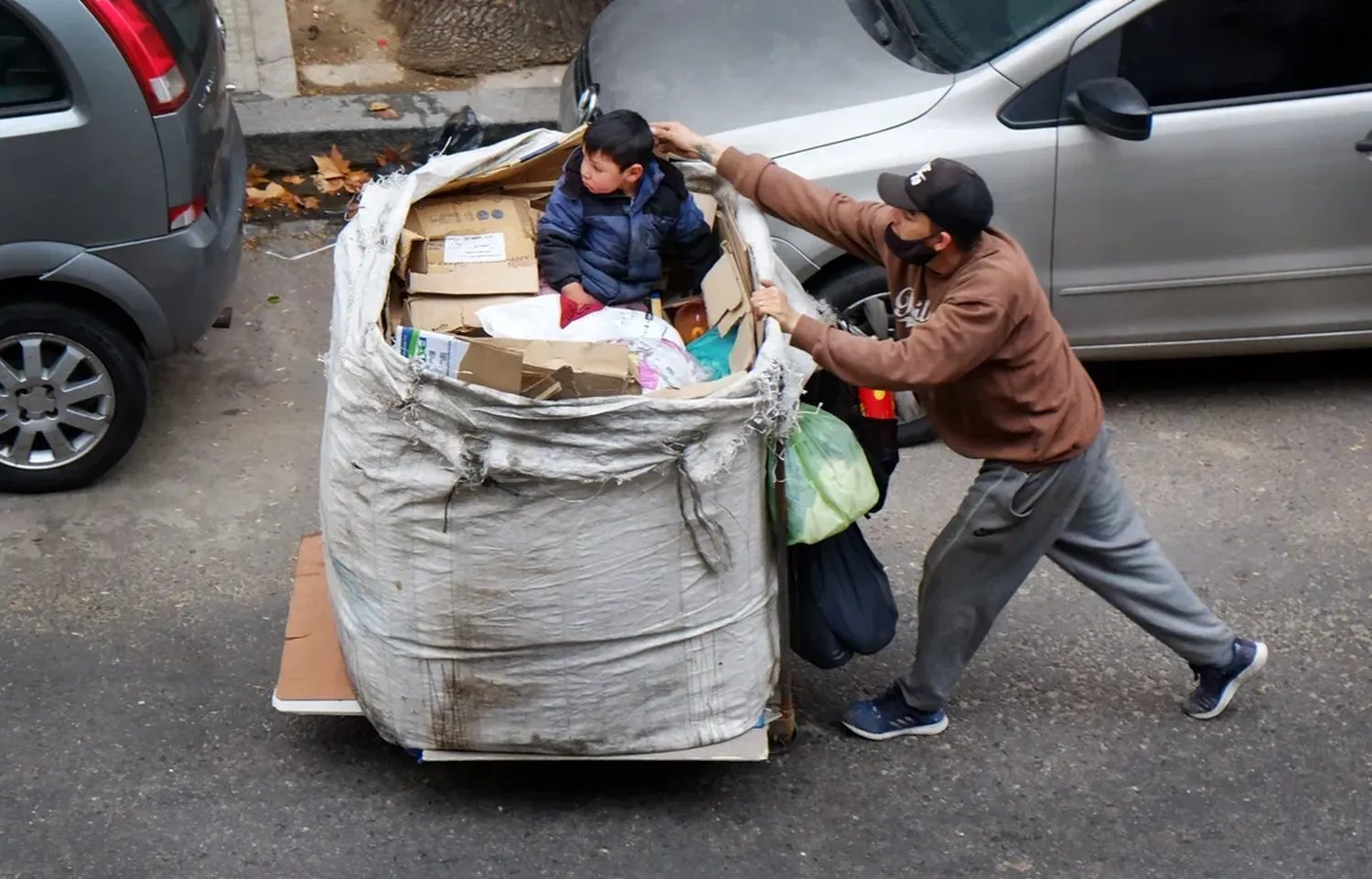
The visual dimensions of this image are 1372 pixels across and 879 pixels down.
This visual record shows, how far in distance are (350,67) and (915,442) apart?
3981mm

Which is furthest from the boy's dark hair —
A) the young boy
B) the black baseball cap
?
the black baseball cap

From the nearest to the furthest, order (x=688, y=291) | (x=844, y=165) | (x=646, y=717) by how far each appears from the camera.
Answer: (x=646, y=717)
(x=688, y=291)
(x=844, y=165)

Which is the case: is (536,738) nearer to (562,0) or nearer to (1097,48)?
(1097,48)

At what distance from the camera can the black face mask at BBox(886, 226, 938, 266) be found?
3178 mm

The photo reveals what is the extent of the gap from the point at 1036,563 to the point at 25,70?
10.1ft

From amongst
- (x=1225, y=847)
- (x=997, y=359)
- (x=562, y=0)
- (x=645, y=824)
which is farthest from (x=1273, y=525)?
(x=562, y=0)

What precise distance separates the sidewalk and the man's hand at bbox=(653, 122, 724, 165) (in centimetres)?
303

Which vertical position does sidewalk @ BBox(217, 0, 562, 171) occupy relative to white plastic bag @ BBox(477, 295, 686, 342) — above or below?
below

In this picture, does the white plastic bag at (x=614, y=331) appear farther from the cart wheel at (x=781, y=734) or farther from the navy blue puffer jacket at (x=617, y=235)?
the cart wheel at (x=781, y=734)

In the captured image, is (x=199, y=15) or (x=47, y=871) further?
(x=199, y=15)

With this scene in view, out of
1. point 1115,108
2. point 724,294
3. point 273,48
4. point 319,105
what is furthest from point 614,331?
point 273,48

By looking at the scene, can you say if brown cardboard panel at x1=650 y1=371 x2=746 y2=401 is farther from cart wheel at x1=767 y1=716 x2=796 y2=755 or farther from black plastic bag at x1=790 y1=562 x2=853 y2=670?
cart wheel at x1=767 y1=716 x2=796 y2=755

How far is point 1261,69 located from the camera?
15.6ft

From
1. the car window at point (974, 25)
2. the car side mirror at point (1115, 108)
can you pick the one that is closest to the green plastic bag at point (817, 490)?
the car side mirror at point (1115, 108)
